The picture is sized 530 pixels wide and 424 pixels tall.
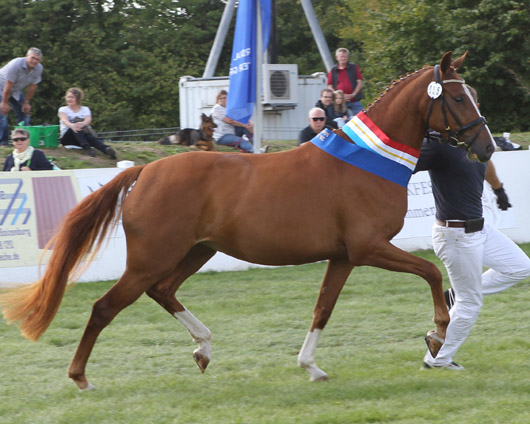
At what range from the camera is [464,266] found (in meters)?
5.76

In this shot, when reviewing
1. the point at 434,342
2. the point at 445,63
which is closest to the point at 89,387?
the point at 434,342

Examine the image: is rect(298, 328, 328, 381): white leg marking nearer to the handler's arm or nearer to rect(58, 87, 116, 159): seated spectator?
rect(58, 87, 116, 159): seated spectator

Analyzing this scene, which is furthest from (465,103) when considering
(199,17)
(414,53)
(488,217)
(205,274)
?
(199,17)

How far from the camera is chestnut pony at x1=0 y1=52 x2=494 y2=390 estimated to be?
5.59 metres

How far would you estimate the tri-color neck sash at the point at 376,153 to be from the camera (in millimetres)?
5695

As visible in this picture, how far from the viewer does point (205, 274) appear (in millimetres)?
10555

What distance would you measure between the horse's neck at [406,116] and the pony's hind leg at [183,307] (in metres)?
1.52

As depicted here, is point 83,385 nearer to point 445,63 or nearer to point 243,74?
point 445,63

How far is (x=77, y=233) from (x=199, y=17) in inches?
1257

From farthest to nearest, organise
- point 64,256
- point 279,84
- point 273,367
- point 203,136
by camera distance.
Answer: point 279,84 → point 203,136 → point 273,367 → point 64,256

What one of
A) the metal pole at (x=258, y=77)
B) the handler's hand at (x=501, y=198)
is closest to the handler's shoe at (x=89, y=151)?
the metal pole at (x=258, y=77)

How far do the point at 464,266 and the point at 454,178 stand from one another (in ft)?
1.93

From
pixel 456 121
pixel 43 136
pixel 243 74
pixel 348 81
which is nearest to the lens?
pixel 456 121

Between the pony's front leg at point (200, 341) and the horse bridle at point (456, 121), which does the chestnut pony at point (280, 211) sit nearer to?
the horse bridle at point (456, 121)
